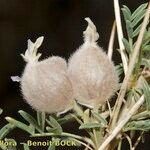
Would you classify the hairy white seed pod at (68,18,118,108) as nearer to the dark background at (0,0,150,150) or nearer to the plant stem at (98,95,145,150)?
the plant stem at (98,95,145,150)

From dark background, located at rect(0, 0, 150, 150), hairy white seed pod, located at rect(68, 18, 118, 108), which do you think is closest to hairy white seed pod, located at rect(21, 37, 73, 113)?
hairy white seed pod, located at rect(68, 18, 118, 108)

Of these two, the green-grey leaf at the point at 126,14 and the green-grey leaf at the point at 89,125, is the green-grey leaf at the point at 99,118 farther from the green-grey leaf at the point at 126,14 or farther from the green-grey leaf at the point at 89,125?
the green-grey leaf at the point at 126,14

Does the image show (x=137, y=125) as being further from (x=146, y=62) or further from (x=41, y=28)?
(x=41, y=28)

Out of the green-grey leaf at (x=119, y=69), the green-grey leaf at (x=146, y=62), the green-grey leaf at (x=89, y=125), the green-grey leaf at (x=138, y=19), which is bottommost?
the green-grey leaf at (x=89, y=125)

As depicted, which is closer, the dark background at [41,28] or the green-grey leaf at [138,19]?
the green-grey leaf at [138,19]

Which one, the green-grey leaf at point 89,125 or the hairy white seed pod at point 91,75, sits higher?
the hairy white seed pod at point 91,75

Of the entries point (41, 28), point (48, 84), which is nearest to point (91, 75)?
point (48, 84)

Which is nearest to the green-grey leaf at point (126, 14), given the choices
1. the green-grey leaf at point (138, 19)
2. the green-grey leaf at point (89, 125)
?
the green-grey leaf at point (138, 19)

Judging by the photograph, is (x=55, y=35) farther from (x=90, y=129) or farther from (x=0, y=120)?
(x=90, y=129)
